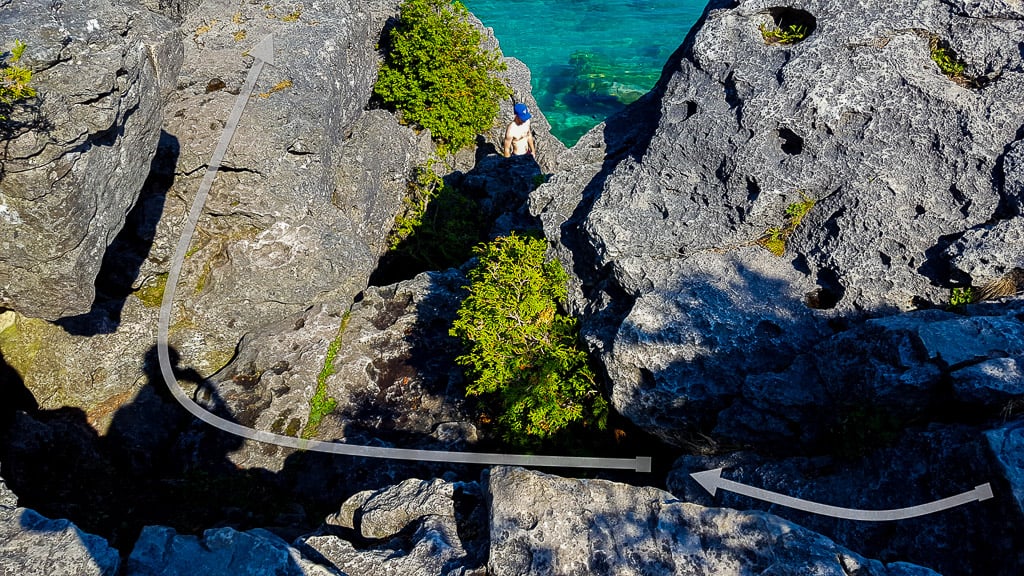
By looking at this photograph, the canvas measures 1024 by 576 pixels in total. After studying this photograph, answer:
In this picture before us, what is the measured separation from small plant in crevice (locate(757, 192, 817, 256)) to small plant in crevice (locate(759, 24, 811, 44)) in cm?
180

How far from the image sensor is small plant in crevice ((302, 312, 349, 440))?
7.90 metres

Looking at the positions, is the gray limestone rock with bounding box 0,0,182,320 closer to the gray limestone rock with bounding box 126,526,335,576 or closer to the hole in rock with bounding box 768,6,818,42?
the gray limestone rock with bounding box 126,526,335,576

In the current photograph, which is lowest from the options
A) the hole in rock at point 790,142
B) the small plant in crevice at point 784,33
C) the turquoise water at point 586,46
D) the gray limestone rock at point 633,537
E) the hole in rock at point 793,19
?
the turquoise water at point 586,46

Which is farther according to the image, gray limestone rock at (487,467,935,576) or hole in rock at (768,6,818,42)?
hole in rock at (768,6,818,42)

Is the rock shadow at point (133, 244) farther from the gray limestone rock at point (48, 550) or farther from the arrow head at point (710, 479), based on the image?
the arrow head at point (710, 479)

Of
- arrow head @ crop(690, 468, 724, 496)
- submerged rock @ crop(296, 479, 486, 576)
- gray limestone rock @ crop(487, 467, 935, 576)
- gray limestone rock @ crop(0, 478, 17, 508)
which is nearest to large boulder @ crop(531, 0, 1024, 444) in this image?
arrow head @ crop(690, 468, 724, 496)

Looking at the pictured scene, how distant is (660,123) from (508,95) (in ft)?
21.7

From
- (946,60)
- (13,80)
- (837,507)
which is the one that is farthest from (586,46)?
(837,507)

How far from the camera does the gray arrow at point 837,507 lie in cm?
430

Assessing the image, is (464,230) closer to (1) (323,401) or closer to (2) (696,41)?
(1) (323,401)

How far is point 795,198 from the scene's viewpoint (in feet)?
20.9

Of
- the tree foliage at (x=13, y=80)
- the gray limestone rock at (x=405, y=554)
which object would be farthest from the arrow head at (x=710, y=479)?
the tree foliage at (x=13, y=80)

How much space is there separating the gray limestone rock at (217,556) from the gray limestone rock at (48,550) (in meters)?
0.24

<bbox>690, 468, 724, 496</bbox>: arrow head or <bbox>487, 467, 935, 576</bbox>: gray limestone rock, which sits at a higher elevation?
<bbox>487, 467, 935, 576</bbox>: gray limestone rock
